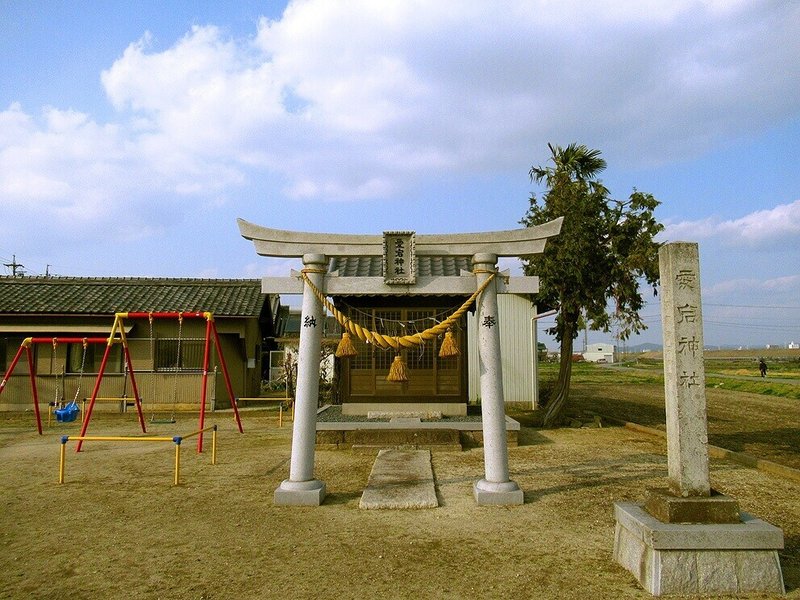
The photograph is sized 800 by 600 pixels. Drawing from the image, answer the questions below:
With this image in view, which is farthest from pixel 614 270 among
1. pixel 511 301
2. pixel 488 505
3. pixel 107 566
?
pixel 107 566

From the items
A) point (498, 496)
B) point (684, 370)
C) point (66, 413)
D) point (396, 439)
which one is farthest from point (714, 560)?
point (66, 413)

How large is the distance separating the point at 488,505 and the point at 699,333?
348 centimetres

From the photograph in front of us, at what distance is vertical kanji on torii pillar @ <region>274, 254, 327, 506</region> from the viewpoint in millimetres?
7078

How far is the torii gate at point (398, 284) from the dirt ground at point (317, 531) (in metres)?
0.83

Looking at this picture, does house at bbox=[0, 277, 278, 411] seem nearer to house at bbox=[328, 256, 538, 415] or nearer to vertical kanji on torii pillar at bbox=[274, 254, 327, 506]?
house at bbox=[328, 256, 538, 415]

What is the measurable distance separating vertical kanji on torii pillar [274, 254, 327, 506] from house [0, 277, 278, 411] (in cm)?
1132

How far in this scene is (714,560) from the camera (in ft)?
14.6

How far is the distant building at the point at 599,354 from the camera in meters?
92.9

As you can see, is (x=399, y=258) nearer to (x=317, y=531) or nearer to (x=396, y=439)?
(x=317, y=531)

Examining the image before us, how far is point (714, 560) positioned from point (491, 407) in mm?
3221

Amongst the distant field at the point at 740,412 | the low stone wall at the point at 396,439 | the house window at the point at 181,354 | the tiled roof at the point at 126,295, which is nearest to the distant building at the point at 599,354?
the distant field at the point at 740,412

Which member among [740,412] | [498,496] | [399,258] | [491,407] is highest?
[399,258]

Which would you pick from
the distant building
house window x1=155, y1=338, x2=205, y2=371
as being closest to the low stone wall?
house window x1=155, y1=338, x2=205, y2=371

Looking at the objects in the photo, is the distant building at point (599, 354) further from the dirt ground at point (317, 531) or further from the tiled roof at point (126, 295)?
the dirt ground at point (317, 531)
